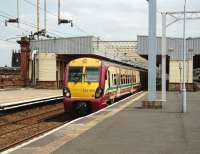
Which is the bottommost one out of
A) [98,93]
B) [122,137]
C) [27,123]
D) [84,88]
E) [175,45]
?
[27,123]

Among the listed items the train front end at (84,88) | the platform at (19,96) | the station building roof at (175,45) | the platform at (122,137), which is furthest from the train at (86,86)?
the station building roof at (175,45)

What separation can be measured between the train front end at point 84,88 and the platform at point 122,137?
5537mm

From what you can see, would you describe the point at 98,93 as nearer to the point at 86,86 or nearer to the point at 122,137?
the point at 86,86

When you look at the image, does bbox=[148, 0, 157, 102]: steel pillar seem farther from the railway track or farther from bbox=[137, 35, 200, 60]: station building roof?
bbox=[137, 35, 200, 60]: station building roof

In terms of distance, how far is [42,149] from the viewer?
447 inches

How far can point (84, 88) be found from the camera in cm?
2417

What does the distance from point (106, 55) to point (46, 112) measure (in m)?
26.8

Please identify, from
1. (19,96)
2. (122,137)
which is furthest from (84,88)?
(19,96)

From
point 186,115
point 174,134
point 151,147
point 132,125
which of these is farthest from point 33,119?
point 151,147

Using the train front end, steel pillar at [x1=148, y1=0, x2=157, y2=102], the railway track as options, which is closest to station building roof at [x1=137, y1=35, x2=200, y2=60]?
the railway track

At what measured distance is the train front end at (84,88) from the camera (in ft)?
78.8

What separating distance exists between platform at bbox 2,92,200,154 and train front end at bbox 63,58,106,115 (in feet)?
18.2

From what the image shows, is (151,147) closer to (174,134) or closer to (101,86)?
(174,134)

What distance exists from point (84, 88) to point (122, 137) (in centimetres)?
1112
